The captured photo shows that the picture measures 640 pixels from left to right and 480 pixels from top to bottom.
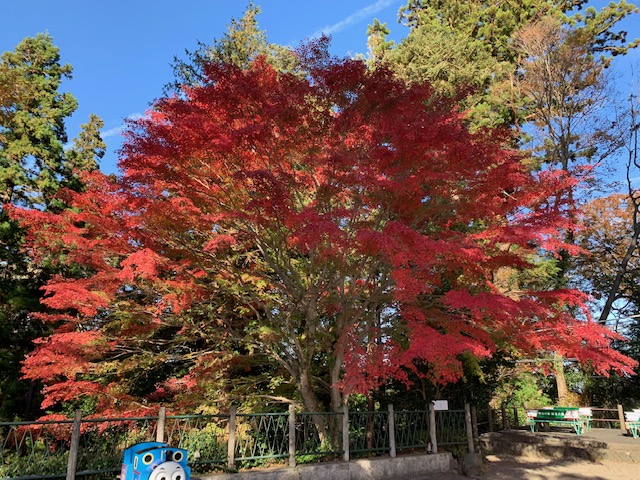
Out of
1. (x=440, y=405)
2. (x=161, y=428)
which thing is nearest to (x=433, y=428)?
(x=440, y=405)

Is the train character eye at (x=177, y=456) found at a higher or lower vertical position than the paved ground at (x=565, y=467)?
higher

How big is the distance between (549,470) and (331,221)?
7.95 m

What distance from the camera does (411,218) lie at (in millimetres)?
9617

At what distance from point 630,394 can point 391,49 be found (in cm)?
1983

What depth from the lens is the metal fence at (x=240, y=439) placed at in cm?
656

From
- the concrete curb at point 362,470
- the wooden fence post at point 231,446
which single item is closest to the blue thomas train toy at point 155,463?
the concrete curb at point 362,470

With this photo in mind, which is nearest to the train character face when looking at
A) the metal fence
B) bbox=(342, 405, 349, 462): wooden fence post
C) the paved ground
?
the metal fence

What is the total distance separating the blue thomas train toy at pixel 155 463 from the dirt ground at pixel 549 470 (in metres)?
5.85

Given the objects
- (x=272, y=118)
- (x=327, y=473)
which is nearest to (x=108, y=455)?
(x=327, y=473)

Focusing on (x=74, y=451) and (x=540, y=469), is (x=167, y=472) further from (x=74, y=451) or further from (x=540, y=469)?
(x=540, y=469)

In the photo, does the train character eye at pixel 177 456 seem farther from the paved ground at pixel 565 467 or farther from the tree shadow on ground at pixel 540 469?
the tree shadow on ground at pixel 540 469

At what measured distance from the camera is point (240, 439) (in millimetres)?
8172

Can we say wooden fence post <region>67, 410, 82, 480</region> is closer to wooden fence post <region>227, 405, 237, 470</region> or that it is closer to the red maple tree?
wooden fence post <region>227, 405, 237, 470</region>

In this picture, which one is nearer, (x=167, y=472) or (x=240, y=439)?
(x=167, y=472)
